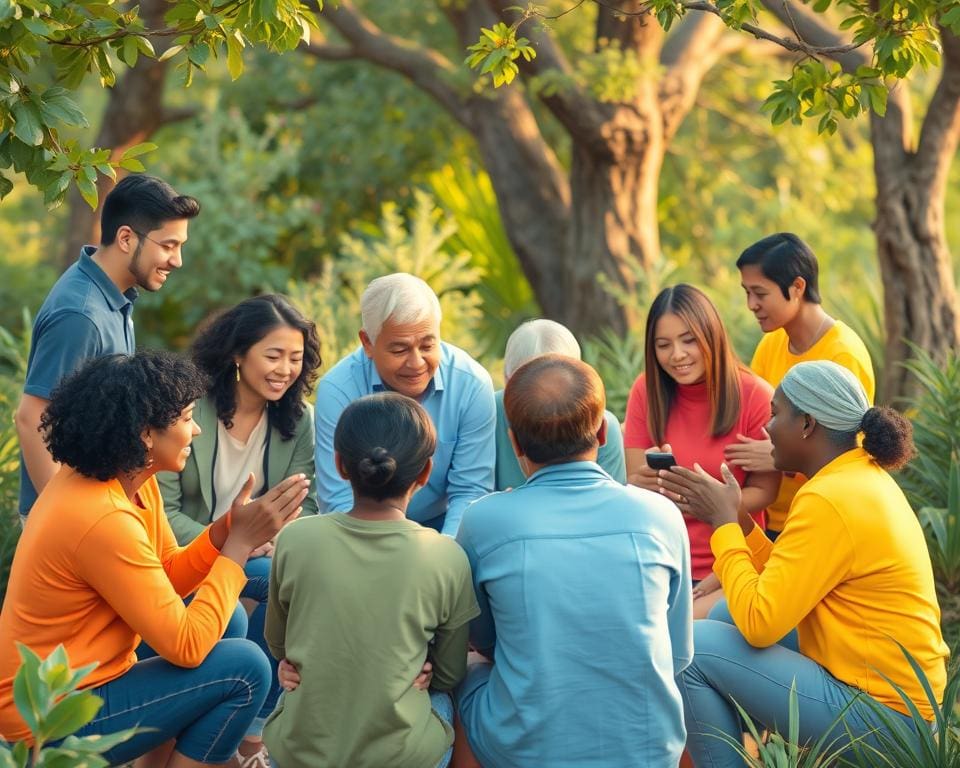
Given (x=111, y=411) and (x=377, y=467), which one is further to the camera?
(x=111, y=411)

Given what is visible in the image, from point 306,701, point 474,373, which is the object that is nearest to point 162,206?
point 474,373

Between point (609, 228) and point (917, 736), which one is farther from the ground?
point (609, 228)

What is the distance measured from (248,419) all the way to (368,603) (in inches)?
67.1

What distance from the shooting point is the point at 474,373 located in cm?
454

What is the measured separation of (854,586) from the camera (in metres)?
3.50

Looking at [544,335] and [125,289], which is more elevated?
[125,289]

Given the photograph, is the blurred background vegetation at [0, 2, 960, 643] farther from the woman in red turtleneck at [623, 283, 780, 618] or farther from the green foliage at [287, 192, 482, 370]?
the woman in red turtleneck at [623, 283, 780, 618]

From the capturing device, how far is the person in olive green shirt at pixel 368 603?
314cm

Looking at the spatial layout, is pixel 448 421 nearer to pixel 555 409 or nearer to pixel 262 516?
pixel 262 516

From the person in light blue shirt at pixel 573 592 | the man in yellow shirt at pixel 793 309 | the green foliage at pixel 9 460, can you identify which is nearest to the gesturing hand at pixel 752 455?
the man in yellow shirt at pixel 793 309

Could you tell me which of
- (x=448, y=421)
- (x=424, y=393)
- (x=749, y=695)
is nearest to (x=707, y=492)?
(x=749, y=695)

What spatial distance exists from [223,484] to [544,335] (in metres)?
1.32

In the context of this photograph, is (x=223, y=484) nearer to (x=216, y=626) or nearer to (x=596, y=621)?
(x=216, y=626)

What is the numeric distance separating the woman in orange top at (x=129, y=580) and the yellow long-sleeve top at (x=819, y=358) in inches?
76.6
